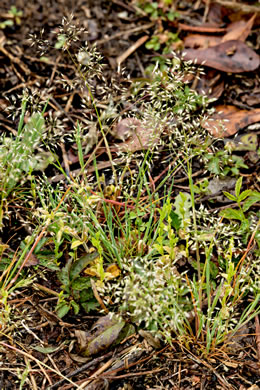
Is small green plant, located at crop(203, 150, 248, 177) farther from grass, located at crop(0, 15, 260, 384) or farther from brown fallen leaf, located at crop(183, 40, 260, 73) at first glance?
brown fallen leaf, located at crop(183, 40, 260, 73)

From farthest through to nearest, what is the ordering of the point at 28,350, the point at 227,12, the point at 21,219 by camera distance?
the point at 227,12 < the point at 21,219 < the point at 28,350

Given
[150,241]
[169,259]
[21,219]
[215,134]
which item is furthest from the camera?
[215,134]

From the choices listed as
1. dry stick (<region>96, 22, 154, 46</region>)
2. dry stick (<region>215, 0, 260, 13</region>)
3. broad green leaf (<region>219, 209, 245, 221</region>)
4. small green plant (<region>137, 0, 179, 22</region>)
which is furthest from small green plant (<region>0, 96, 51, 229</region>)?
dry stick (<region>215, 0, 260, 13</region>)

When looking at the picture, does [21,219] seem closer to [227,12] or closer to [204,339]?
[204,339]

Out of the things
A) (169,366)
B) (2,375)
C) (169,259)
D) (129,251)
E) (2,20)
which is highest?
(2,20)

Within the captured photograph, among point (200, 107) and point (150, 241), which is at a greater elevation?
point (200, 107)

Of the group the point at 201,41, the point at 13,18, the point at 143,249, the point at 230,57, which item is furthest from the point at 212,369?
the point at 13,18

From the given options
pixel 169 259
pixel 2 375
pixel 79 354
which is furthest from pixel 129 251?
pixel 2 375

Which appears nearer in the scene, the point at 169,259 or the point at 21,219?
the point at 169,259

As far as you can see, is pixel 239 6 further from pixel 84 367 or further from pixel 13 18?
pixel 84 367
